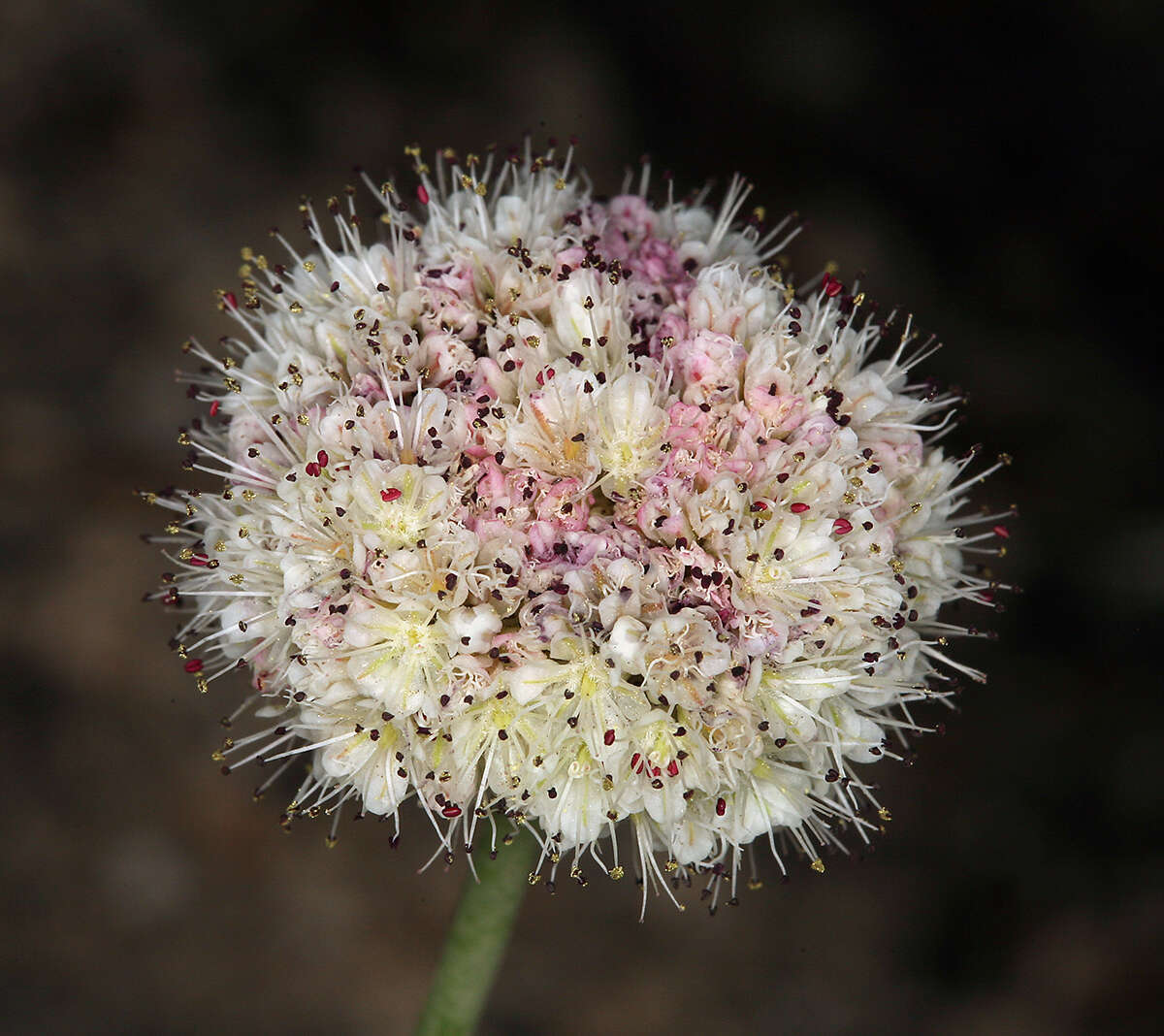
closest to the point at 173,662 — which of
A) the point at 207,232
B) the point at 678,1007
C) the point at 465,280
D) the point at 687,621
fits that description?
the point at 207,232

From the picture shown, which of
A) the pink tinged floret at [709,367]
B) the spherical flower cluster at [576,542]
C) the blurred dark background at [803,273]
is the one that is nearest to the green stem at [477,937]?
the spherical flower cluster at [576,542]

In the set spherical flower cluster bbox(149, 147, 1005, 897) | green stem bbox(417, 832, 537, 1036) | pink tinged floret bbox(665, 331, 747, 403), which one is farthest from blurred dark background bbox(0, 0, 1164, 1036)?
pink tinged floret bbox(665, 331, 747, 403)

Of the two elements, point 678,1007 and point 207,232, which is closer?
point 678,1007

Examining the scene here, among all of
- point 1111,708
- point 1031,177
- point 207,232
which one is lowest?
point 1111,708

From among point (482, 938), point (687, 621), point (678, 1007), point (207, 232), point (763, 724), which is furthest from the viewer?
point (207, 232)

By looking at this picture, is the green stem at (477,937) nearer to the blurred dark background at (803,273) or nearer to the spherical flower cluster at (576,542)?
the spherical flower cluster at (576,542)

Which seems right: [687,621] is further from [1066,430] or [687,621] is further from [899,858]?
[1066,430]
